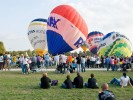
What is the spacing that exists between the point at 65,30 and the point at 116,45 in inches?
527

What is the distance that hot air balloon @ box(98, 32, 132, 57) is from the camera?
4216cm

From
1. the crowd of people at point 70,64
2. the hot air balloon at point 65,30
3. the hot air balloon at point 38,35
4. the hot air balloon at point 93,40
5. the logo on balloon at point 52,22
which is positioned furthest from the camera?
the hot air balloon at point 93,40

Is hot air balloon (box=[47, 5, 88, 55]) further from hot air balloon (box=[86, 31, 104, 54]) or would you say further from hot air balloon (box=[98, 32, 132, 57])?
hot air balloon (box=[86, 31, 104, 54])

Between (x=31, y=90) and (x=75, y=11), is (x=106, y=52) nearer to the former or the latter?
(x=75, y=11)

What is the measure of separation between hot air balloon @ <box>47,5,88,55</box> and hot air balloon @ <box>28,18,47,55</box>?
1119 cm

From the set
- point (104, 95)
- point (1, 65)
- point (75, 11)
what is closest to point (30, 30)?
point (75, 11)

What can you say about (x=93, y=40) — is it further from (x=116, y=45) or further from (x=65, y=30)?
(x=65, y=30)

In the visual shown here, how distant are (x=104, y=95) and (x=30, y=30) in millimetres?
35689

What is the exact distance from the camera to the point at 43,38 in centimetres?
4397

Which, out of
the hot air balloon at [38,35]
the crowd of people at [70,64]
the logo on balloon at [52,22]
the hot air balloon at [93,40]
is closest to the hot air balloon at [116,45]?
the hot air balloon at [38,35]

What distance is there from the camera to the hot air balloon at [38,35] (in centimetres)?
4381

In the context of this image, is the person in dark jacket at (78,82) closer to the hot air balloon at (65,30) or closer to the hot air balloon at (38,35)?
the hot air balloon at (65,30)

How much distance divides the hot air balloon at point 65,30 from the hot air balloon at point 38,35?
441 inches

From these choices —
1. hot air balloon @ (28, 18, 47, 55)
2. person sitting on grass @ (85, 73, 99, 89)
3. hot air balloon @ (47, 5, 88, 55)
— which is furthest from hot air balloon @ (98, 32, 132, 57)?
person sitting on grass @ (85, 73, 99, 89)
